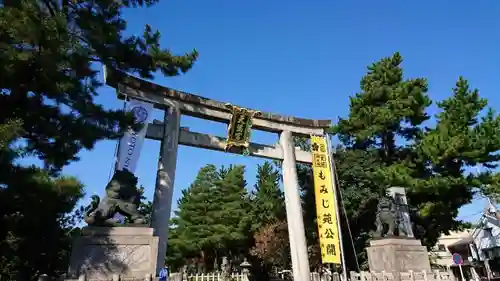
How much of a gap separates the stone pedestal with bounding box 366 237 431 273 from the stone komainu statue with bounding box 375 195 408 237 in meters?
0.24

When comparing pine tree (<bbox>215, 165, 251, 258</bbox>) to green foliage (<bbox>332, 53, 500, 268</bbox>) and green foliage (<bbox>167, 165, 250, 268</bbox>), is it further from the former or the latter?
green foliage (<bbox>332, 53, 500, 268</bbox>)

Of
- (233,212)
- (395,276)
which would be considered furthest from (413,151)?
(233,212)

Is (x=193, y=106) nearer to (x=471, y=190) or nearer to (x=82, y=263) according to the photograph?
(x=82, y=263)

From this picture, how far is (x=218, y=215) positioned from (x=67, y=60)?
14.5m

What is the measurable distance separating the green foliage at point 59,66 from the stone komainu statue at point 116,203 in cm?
97

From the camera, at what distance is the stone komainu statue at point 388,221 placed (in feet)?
34.2

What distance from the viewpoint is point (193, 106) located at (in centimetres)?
1098

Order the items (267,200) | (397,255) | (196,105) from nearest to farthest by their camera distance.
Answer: (397,255) < (196,105) < (267,200)

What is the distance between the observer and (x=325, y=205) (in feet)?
37.7

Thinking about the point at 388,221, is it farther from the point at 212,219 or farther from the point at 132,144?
the point at 212,219

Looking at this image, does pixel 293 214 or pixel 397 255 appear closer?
pixel 397 255

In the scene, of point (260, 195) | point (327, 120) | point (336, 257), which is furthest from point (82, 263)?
point (260, 195)

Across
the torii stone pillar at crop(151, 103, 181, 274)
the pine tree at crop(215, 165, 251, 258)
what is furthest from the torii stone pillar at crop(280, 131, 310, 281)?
the pine tree at crop(215, 165, 251, 258)

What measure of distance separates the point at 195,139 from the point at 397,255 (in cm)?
662
